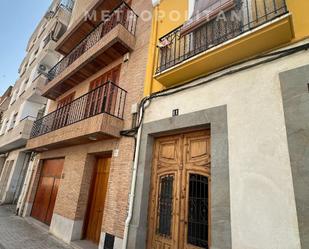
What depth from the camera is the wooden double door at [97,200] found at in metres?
6.11

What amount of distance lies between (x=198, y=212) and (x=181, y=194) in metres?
0.50

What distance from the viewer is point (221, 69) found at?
3988 mm

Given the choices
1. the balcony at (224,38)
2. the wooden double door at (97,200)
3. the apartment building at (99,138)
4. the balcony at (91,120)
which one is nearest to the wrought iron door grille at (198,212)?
the apartment building at (99,138)

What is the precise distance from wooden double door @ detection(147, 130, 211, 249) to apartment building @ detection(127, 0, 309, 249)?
0.8 inches

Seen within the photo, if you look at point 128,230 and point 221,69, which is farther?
point 128,230

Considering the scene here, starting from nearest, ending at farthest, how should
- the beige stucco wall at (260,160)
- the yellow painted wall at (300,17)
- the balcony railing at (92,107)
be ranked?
the beige stucco wall at (260,160)
the yellow painted wall at (300,17)
the balcony railing at (92,107)

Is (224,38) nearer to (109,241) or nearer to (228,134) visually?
(228,134)

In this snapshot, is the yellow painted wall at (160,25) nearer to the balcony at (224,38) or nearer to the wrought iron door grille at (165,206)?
the balcony at (224,38)

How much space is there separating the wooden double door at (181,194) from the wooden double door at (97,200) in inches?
90.4

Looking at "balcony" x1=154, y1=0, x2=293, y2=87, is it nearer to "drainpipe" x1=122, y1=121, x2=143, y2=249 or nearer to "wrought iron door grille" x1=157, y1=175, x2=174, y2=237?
"drainpipe" x1=122, y1=121, x2=143, y2=249

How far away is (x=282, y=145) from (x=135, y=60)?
5.03 metres

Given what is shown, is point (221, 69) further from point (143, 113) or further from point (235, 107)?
point (143, 113)

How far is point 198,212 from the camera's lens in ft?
12.5

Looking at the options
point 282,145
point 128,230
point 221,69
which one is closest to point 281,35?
point 221,69
